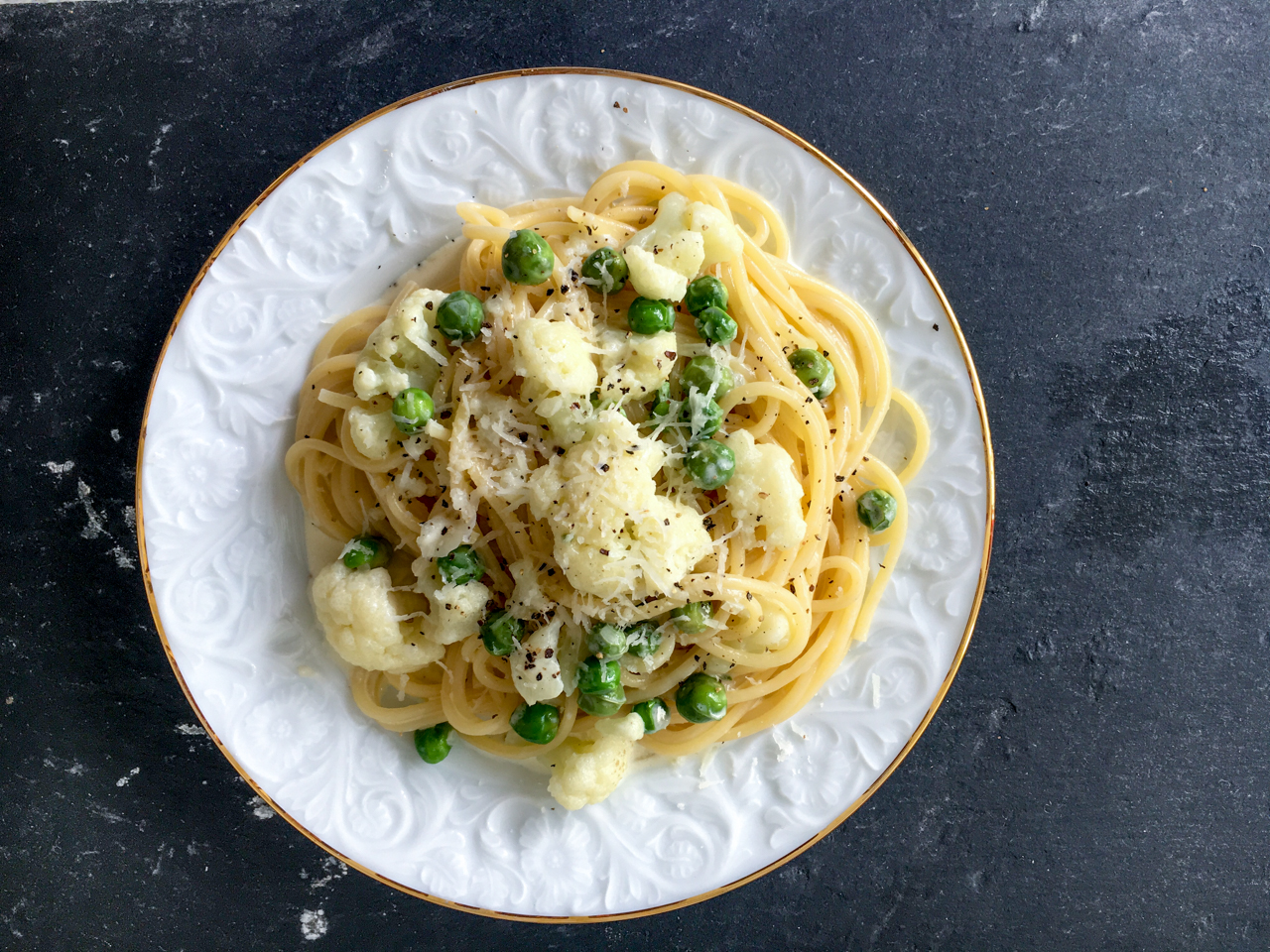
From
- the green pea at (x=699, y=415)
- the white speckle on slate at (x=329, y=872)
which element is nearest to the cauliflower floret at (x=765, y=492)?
the green pea at (x=699, y=415)

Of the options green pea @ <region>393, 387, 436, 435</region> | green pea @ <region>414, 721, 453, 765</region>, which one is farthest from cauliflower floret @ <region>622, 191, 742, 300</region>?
green pea @ <region>414, 721, 453, 765</region>

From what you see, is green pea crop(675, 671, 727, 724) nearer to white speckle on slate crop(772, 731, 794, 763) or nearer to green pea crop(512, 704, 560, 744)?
white speckle on slate crop(772, 731, 794, 763)

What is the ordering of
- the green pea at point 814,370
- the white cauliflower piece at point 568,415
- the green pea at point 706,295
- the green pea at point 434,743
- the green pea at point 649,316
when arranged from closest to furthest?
the white cauliflower piece at point 568,415, the green pea at point 649,316, the green pea at point 706,295, the green pea at point 814,370, the green pea at point 434,743

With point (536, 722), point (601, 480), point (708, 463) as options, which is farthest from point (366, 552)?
point (708, 463)

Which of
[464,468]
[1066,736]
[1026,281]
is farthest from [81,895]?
[1026,281]

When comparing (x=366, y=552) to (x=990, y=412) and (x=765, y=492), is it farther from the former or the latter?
(x=990, y=412)

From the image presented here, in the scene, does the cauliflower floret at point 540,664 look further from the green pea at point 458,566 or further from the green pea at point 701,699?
the green pea at point 701,699
